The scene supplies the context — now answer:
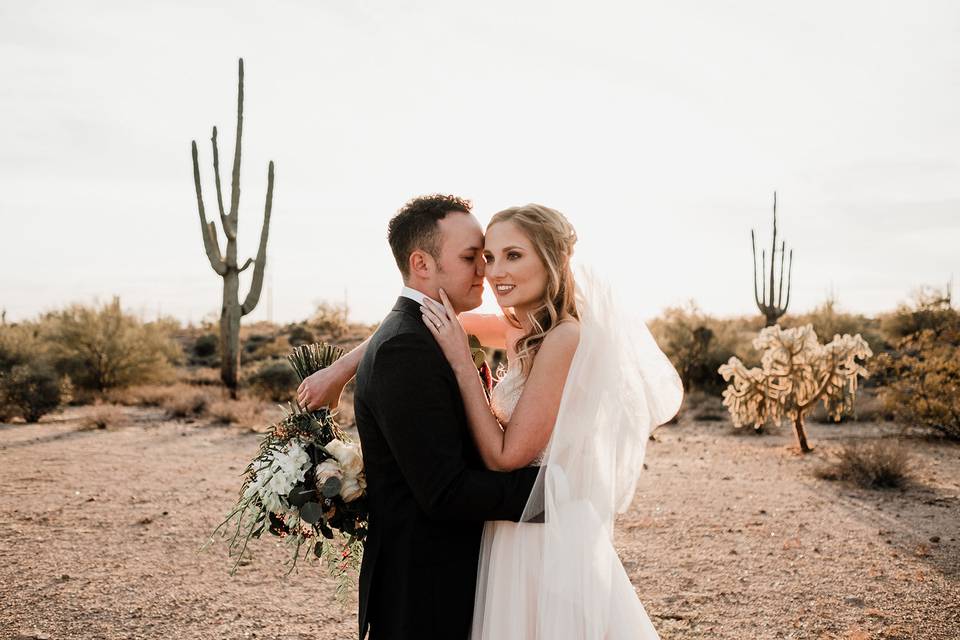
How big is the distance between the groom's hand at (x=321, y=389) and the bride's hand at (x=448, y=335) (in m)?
0.73

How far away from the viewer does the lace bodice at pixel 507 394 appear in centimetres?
331

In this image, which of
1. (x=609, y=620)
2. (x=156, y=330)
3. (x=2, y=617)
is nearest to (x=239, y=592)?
(x=2, y=617)

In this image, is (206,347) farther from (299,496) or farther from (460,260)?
(460,260)

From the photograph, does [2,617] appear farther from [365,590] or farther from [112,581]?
[365,590]

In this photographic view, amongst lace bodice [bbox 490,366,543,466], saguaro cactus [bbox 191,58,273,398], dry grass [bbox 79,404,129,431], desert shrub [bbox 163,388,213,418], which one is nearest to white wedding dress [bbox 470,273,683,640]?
lace bodice [bbox 490,366,543,466]

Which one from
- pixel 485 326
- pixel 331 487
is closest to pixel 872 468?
pixel 485 326

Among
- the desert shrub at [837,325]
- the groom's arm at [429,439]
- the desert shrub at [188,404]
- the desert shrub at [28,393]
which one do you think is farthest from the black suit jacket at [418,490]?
the desert shrub at [837,325]

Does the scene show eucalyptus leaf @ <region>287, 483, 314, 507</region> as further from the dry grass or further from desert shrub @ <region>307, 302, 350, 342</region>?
desert shrub @ <region>307, 302, 350, 342</region>

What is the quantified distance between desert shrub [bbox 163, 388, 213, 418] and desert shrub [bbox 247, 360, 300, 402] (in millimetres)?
1901

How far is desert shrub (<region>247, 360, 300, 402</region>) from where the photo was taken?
19.4 meters

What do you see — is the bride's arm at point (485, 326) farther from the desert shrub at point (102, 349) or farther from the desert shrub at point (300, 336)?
the desert shrub at point (300, 336)

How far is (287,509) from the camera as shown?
3.14 meters

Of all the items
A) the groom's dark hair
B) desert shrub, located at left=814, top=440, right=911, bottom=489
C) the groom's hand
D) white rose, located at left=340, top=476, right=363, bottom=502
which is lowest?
desert shrub, located at left=814, top=440, right=911, bottom=489

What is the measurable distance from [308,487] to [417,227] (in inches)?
44.3
